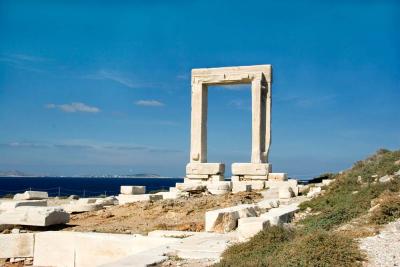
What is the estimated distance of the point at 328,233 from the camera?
25.2 ft

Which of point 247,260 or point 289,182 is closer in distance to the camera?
point 247,260

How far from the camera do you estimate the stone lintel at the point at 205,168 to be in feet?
74.6

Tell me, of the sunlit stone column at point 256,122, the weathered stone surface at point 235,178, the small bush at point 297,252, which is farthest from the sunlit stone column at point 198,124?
the small bush at point 297,252

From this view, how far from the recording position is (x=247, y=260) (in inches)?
283

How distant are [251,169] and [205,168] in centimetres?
213

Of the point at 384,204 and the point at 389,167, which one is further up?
the point at 389,167

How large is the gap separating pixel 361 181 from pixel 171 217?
648 cm

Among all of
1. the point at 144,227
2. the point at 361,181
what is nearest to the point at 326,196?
the point at 361,181

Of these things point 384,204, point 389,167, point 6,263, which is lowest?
point 6,263

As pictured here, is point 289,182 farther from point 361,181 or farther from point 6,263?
point 6,263

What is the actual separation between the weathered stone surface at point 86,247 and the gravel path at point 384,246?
380 centimetres

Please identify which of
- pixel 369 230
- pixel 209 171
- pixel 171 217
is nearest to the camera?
pixel 369 230

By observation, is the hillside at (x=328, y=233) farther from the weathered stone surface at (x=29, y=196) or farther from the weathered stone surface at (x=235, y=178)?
the weathered stone surface at (x=29, y=196)

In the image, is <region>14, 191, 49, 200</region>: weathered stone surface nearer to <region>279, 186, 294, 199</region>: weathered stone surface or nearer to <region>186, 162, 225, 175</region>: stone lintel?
<region>186, 162, 225, 175</region>: stone lintel
